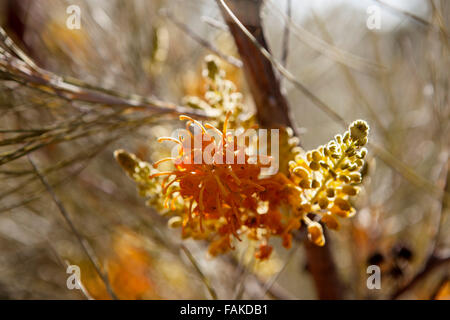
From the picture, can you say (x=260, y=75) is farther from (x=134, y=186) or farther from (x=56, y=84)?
(x=134, y=186)

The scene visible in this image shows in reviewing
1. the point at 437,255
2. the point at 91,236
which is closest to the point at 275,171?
the point at 437,255

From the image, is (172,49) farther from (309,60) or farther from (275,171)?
(275,171)

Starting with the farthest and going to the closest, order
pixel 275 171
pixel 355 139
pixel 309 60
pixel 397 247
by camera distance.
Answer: pixel 309 60, pixel 397 247, pixel 275 171, pixel 355 139

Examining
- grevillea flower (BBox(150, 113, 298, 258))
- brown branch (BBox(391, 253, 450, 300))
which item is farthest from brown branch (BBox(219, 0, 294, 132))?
brown branch (BBox(391, 253, 450, 300))

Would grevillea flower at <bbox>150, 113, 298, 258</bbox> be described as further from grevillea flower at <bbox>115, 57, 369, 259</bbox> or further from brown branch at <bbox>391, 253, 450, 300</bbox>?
brown branch at <bbox>391, 253, 450, 300</bbox>

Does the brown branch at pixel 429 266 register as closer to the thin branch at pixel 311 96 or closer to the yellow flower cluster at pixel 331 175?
the thin branch at pixel 311 96
